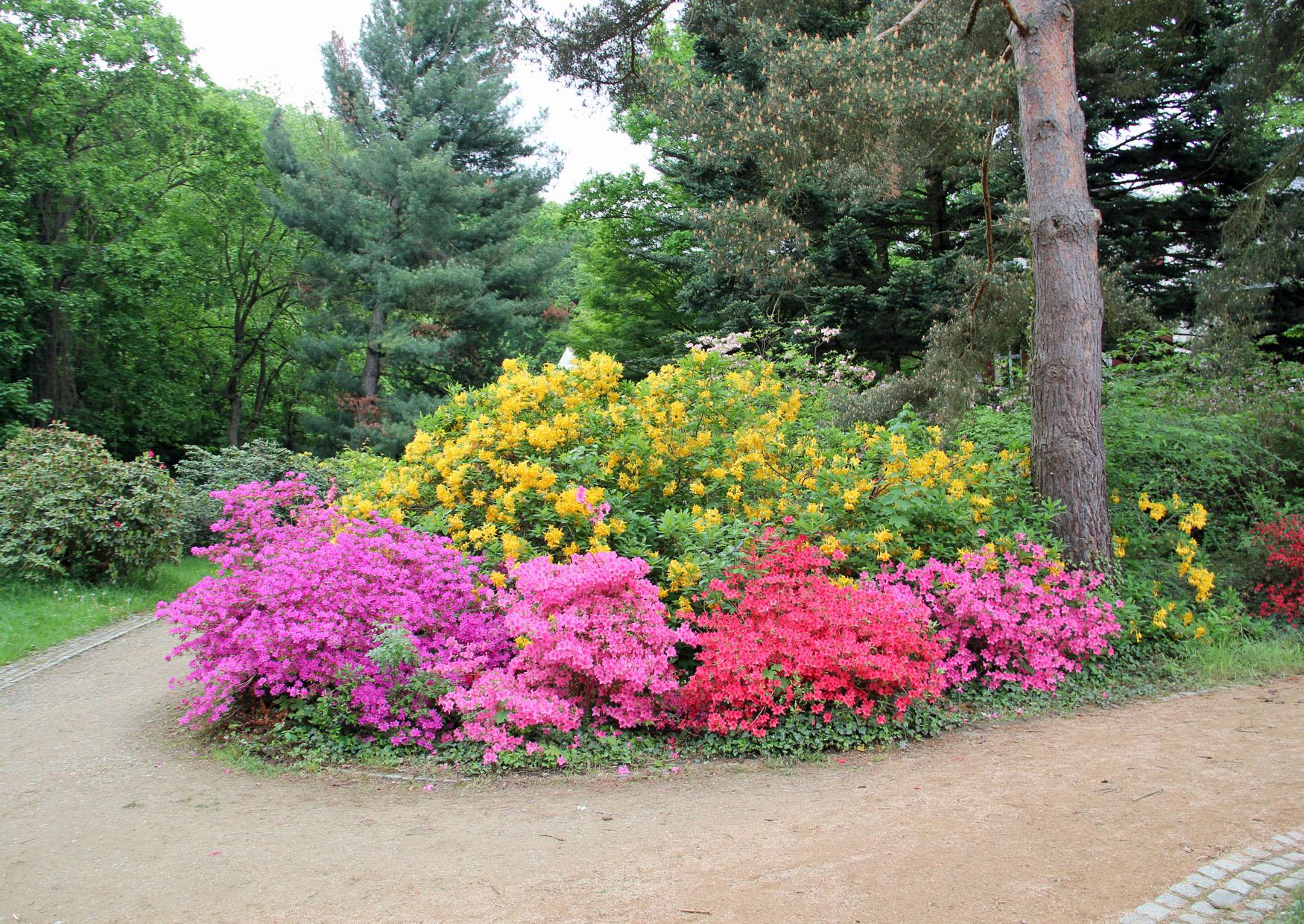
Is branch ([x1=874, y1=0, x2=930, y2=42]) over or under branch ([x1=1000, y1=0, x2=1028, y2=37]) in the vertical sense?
over

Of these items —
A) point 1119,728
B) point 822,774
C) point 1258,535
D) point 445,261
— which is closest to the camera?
point 822,774

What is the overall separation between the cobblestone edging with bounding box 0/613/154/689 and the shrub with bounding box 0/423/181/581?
0.84 meters

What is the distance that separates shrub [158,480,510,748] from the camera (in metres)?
4.10

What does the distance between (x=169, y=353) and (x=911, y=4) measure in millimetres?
20662

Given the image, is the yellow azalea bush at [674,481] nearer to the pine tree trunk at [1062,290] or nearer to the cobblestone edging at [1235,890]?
the pine tree trunk at [1062,290]

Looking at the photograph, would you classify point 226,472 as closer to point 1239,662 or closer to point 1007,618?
point 1007,618

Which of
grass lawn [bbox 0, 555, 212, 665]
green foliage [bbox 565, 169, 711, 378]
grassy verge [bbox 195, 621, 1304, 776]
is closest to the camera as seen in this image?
grassy verge [bbox 195, 621, 1304, 776]

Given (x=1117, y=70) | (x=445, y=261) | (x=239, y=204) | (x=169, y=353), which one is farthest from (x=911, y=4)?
(x=169, y=353)

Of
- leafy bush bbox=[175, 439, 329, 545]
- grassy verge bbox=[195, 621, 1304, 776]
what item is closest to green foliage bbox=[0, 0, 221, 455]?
leafy bush bbox=[175, 439, 329, 545]

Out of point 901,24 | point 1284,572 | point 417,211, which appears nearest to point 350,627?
point 901,24

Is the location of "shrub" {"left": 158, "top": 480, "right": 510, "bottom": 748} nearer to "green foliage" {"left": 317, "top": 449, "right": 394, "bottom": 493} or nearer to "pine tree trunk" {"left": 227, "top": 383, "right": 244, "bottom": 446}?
"green foliage" {"left": 317, "top": 449, "right": 394, "bottom": 493}

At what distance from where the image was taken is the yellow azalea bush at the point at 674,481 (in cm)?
478

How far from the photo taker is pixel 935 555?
522 cm

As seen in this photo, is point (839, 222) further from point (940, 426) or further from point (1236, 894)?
point (1236, 894)
